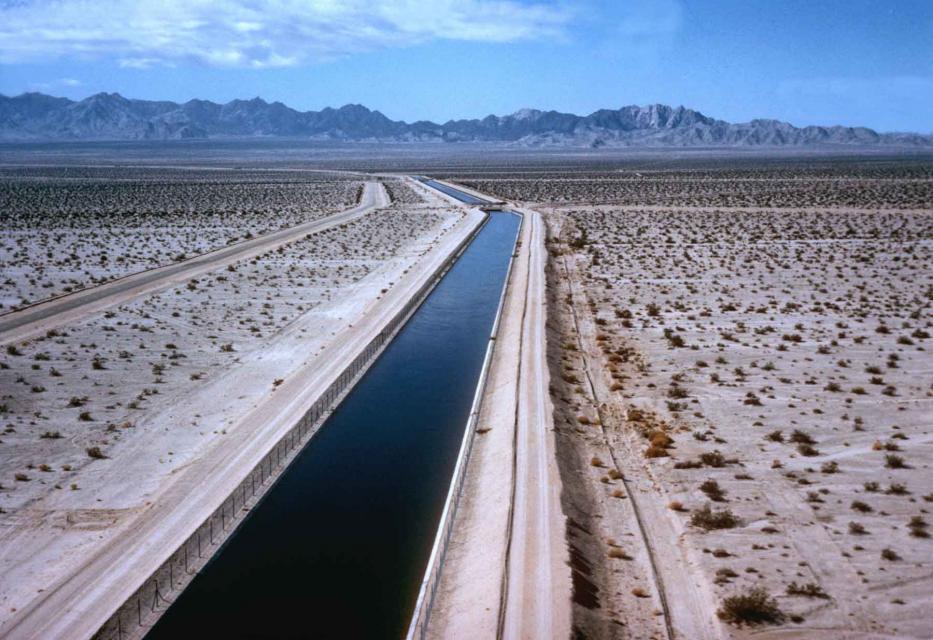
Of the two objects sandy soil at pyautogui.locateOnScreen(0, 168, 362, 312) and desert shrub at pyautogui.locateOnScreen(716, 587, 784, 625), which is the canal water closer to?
desert shrub at pyautogui.locateOnScreen(716, 587, 784, 625)

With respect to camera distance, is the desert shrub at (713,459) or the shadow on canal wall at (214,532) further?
the desert shrub at (713,459)

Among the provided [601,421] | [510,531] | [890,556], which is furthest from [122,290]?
[890,556]

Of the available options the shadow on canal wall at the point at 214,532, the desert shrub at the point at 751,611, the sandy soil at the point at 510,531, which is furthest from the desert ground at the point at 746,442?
the shadow on canal wall at the point at 214,532

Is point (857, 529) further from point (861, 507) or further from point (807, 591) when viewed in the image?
point (807, 591)

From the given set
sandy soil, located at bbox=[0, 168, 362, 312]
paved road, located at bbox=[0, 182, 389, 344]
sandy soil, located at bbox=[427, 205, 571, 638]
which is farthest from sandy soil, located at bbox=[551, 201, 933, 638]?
sandy soil, located at bbox=[0, 168, 362, 312]

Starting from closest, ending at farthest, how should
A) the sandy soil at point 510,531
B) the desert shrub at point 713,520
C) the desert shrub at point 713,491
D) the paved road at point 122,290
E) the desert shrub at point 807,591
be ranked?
the sandy soil at point 510,531
the desert shrub at point 807,591
the desert shrub at point 713,520
the desert shrub at point 713,491
the paved road at point 122,290

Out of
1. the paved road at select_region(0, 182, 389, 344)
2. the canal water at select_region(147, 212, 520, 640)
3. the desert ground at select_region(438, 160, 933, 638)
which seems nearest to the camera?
the desert ground at select_region(438, 160, 933, 638)

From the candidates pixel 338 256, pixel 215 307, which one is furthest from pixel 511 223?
pixel 215 307

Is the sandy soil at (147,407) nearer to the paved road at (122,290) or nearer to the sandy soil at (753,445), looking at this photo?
the paved road at (122,290)
